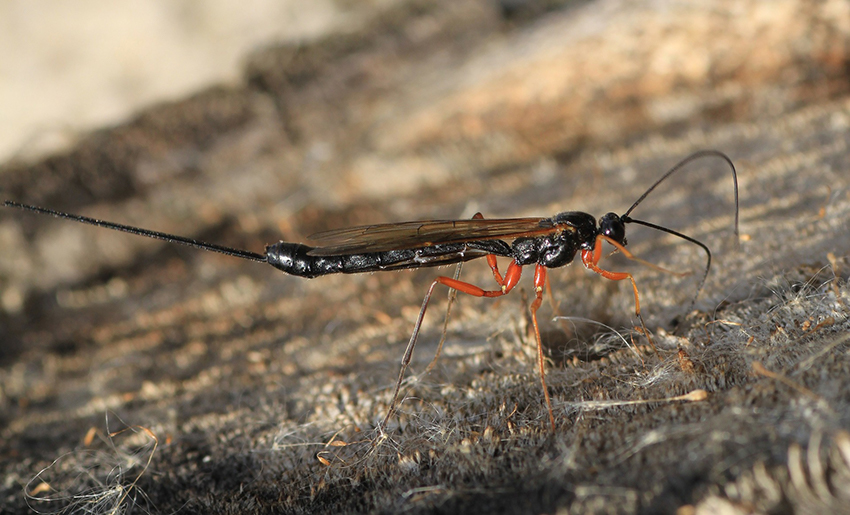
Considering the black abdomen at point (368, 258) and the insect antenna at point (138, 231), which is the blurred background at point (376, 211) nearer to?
the black abdomen at point (368, 258)

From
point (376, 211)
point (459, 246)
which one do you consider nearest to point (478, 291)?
point (459, 246)

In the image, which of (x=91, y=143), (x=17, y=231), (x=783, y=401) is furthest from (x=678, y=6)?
(x=17, y=231)

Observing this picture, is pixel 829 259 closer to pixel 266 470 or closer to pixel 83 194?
pixel 266 470

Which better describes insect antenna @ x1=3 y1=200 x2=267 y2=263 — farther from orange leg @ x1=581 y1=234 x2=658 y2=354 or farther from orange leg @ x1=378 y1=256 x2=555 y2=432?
orange leg @ x1=581 y1=234 x2=658 y2=354

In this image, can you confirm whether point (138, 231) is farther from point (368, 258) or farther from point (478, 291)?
point (478, 291)

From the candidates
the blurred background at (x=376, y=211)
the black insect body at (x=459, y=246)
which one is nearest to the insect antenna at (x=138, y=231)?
the black insect body at (x=459, y=246)

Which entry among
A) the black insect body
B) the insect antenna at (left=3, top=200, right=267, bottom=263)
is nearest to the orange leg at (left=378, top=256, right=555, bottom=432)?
the black insect body

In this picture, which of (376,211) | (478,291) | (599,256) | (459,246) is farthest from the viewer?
(376,211)
